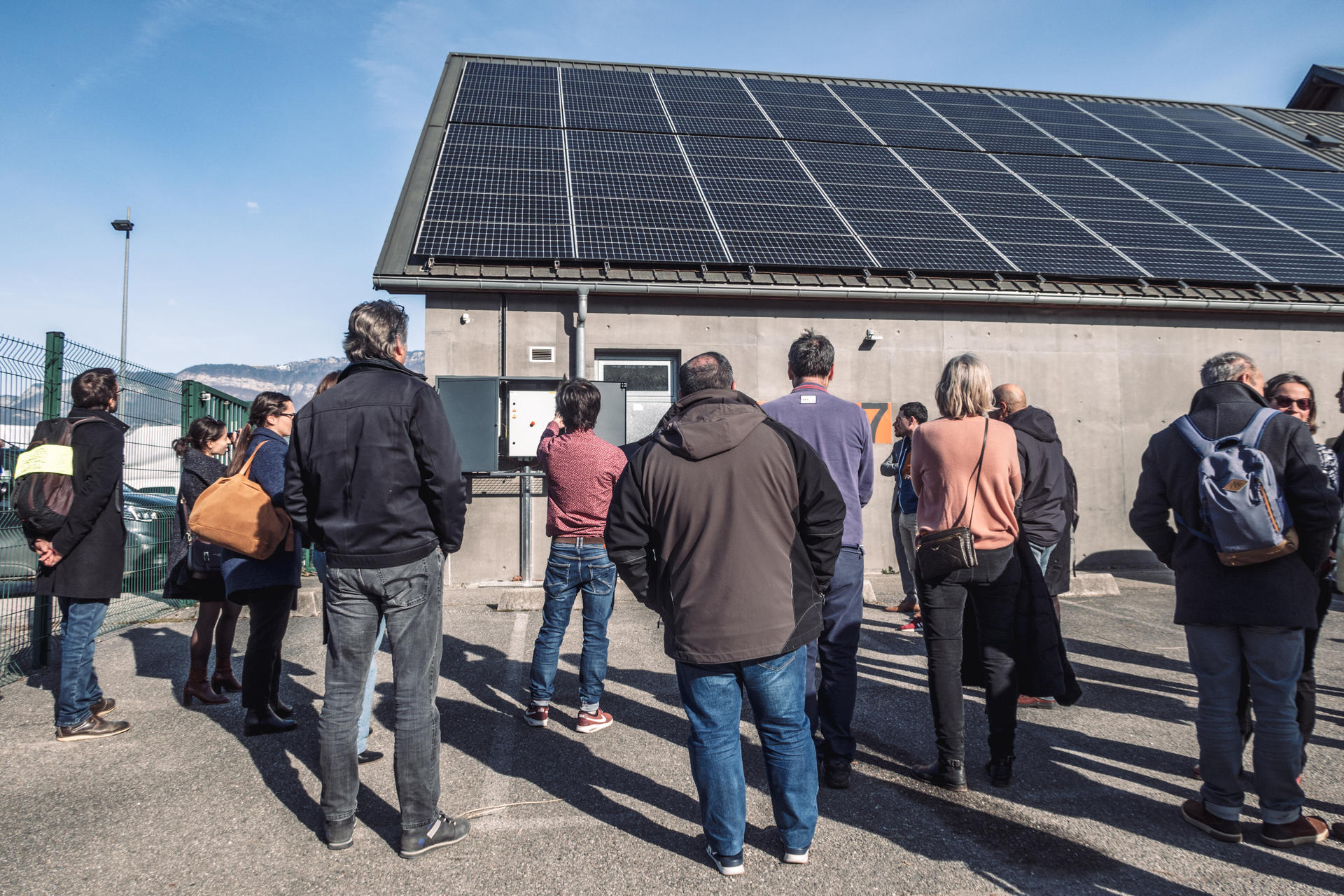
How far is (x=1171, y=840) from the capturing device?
10.5 ft

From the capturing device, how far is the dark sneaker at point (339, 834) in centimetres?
310

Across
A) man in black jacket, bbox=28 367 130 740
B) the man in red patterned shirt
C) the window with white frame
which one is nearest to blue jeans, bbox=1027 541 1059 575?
the man in red patterned shirt

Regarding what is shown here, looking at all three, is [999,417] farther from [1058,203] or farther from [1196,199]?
[1196,199]

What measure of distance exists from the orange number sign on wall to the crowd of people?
5.36 meters

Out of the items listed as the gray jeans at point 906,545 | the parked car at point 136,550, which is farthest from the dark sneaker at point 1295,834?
the parked car at point 136,550

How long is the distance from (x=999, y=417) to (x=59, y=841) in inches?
213

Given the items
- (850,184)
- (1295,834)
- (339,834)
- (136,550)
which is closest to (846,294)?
(850,184)

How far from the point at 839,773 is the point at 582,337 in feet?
20.1

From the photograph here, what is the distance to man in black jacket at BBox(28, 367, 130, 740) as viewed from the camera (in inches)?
168

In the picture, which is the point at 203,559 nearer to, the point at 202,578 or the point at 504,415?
the point at 202,578

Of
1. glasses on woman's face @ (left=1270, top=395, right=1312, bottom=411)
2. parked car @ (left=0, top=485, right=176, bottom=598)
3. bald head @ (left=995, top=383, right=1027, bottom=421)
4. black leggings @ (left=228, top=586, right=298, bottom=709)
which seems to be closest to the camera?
glasses on woman's face @ (left=1270, top=395, right=1312, bottom=411)

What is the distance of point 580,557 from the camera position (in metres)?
4.45

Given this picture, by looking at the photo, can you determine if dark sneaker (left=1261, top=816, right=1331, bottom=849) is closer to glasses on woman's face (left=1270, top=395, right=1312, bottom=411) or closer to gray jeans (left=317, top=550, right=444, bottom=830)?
glasses on woman's face (left=1270, top=395, right=1312, bottom=411)

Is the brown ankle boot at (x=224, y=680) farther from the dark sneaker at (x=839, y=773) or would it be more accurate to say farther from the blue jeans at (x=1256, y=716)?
the blue jeans at (x=1256, y=716)
